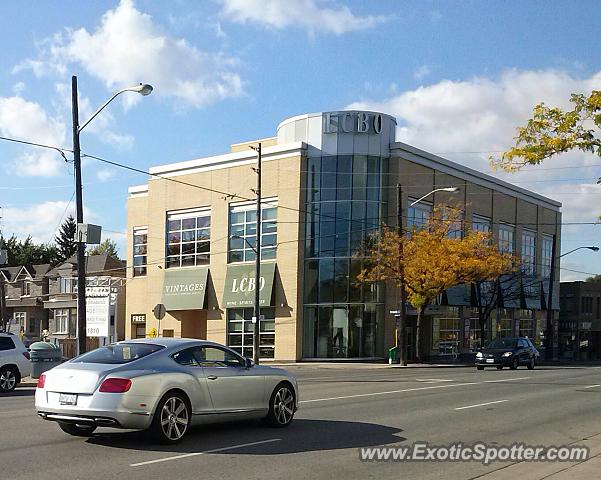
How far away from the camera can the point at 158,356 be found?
1082 centimetres

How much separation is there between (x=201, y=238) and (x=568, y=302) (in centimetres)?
4208

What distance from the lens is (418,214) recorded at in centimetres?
4966

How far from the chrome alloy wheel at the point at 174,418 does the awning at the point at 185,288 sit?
39.9m

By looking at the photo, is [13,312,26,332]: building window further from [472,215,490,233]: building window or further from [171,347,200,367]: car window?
[171,347,200,367]: car window

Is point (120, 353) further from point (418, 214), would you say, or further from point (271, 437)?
point (418, 214)

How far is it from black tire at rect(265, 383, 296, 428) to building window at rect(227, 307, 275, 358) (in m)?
34.4

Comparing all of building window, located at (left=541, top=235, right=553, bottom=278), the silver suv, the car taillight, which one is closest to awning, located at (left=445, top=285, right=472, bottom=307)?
building window, located at (left=541, top=235, right=553, bottom=278)

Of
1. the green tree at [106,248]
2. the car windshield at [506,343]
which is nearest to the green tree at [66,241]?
the green tree at [106,248]

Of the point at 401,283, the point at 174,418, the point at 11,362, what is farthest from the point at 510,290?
the point at 174,418

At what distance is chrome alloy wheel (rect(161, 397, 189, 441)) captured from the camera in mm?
10484

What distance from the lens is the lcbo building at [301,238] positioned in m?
46.2

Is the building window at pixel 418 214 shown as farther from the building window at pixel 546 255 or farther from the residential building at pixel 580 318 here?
the residential building at pixel 580 318

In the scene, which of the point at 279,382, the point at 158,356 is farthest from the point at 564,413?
the point at 158,356

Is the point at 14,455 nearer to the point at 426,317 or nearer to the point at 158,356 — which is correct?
the point at 158,356
